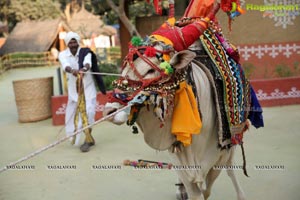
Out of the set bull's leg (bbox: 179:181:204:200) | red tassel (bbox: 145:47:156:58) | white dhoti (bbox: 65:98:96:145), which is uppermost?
red tassel (bbox: 145:47:156:58)

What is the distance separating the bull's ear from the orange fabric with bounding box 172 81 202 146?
0.51 ft

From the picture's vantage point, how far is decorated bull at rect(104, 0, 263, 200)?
2.58 meters

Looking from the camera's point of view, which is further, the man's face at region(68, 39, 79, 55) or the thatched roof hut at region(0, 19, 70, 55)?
the thatched roof hut at region(0, 19, 70, 55)

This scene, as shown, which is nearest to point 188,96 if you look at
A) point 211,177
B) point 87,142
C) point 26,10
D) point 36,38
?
point 211,177

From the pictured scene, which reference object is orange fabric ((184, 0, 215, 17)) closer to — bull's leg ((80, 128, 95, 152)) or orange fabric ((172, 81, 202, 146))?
orange fabric ((172, 81, 202, 146))

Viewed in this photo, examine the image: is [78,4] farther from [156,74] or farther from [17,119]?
[156,74]

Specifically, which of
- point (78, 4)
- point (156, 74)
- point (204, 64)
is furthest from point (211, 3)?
point (78, 4)

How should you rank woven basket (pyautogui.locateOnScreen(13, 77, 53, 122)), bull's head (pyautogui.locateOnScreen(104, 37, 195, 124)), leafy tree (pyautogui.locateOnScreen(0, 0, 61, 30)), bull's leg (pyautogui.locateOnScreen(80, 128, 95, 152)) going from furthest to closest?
leafy tree (pyautogui.locateOnScreen(0, 0, 61, 30)), woven basket (pyautogui.locateOnScreen(13, 77, 53, 122)), bull's leg (pyautogui.locateOnScreen(80, 128, 95, 152)), bull's head (pyautogui.locateOnScreen(104, 37, 195, 124))

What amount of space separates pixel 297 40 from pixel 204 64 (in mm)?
5697

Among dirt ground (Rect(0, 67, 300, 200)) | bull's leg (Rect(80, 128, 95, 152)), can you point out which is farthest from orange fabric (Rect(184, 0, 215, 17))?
bull's leg (Rect(80, 128, 95, 152))

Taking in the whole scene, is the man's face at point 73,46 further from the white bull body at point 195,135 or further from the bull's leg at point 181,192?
the white bull body at point 195,135

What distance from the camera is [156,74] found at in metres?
2.61

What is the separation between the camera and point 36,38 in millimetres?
26812

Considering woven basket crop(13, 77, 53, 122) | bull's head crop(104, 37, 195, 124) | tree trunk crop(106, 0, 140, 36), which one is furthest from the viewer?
tree trunk crop(106, 0, 140, 36)
